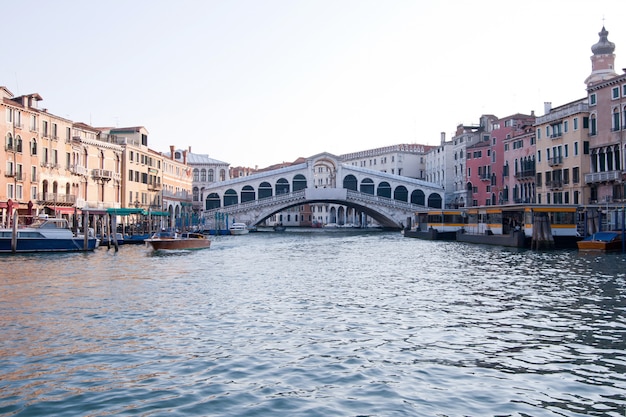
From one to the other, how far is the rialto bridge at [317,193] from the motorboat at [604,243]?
117ft

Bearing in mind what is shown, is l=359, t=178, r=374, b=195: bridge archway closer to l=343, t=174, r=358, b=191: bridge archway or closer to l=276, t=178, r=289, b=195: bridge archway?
l=343, t=174, r=358, b=191: bridge archway

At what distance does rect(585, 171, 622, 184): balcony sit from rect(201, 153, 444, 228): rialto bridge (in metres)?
27.7

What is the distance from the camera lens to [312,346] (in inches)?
393

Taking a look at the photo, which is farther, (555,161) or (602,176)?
(555,161)

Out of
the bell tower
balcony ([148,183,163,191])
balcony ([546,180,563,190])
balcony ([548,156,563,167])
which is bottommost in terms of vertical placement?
balcony ([546,180,563,190])

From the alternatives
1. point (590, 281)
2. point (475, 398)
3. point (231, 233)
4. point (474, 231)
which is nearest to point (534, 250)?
point (474, 231)

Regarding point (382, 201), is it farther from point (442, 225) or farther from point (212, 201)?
point (212, 201)

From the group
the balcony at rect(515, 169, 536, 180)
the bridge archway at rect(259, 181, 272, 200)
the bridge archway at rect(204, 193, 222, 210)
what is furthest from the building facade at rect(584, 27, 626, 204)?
the bridge archway at rect(204, 193, 222, 210)

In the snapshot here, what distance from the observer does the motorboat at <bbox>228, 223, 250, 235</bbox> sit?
59.9 metres

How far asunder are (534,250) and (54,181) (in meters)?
28.5

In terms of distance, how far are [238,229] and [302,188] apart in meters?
12.9

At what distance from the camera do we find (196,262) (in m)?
26.5

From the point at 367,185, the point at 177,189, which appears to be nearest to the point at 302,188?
the point at 367,185

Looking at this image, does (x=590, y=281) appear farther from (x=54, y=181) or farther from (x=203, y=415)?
(x=54, y=181)
